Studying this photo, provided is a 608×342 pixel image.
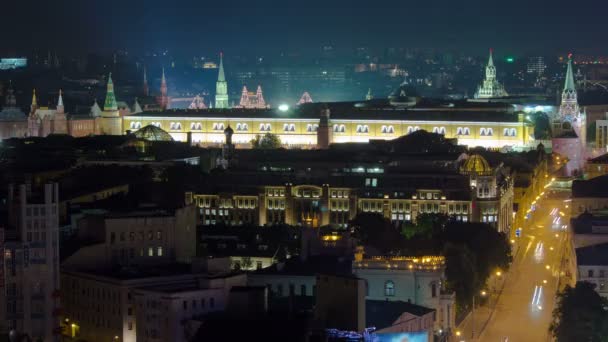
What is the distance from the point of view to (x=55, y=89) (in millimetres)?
177500

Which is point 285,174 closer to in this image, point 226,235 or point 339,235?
point 226,235

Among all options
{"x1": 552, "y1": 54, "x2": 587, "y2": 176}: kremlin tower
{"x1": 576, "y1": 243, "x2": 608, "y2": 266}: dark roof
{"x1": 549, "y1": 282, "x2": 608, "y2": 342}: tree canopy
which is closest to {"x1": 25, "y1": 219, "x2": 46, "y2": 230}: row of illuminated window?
{"x1": 549, "y1": 282, "x2": 608, "y2": 342}: tree canopy

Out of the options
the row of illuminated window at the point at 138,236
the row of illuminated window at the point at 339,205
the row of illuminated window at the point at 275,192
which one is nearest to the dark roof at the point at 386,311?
the row of illuminated window at the point at 138,236

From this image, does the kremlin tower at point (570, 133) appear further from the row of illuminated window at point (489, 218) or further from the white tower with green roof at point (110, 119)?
the row of illuminated window at point (489, 218)

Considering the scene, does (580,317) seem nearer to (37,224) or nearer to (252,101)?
(37,224)

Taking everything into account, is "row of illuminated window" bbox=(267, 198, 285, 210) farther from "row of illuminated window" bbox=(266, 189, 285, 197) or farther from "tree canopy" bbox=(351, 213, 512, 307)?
"tree canopy" bbox=(351, 213, 512, 307)

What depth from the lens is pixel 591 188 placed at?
78250 mm

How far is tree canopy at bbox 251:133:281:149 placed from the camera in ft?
370

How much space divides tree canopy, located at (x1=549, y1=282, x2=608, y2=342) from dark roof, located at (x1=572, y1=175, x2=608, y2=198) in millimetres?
26593

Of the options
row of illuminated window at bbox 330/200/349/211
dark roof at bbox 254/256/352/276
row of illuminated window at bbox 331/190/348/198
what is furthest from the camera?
row of illuminated window at bbox 331/190/348/198

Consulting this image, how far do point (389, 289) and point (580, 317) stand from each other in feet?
15.7

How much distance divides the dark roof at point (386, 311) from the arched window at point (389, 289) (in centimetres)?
81

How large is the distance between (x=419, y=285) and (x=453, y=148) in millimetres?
45839

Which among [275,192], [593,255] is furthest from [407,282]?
[275,192]
